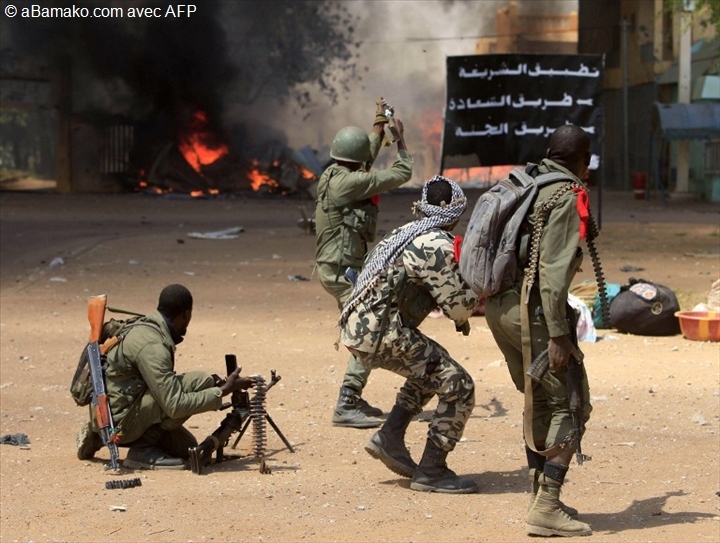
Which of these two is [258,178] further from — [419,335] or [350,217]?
[419,335]

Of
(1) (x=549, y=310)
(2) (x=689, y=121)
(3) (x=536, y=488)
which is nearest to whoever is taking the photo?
(1) (x=549, y=310)

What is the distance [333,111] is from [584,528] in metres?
29.8

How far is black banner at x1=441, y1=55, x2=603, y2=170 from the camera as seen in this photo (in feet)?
53.3

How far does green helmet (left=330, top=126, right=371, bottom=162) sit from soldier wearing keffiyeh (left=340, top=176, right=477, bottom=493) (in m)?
1.51

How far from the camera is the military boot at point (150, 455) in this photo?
6090mm

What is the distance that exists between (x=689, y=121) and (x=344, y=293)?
74.8ft

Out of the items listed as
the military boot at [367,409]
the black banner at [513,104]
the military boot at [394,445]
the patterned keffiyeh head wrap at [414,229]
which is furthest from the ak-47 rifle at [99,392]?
the black banner at [513,104]

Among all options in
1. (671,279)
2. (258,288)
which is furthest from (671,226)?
(258,288)

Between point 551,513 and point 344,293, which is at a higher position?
point 344,293

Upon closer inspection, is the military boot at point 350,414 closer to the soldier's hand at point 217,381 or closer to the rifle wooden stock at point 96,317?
the soldier's hand at point 217,381

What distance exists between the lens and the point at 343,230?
7.09 m

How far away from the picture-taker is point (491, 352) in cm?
941

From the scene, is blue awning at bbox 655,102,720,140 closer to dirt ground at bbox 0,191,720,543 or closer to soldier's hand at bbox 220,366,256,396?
dirt ground at bbox 0,191,720,543

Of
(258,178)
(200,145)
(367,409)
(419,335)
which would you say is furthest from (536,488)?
(200,145)
